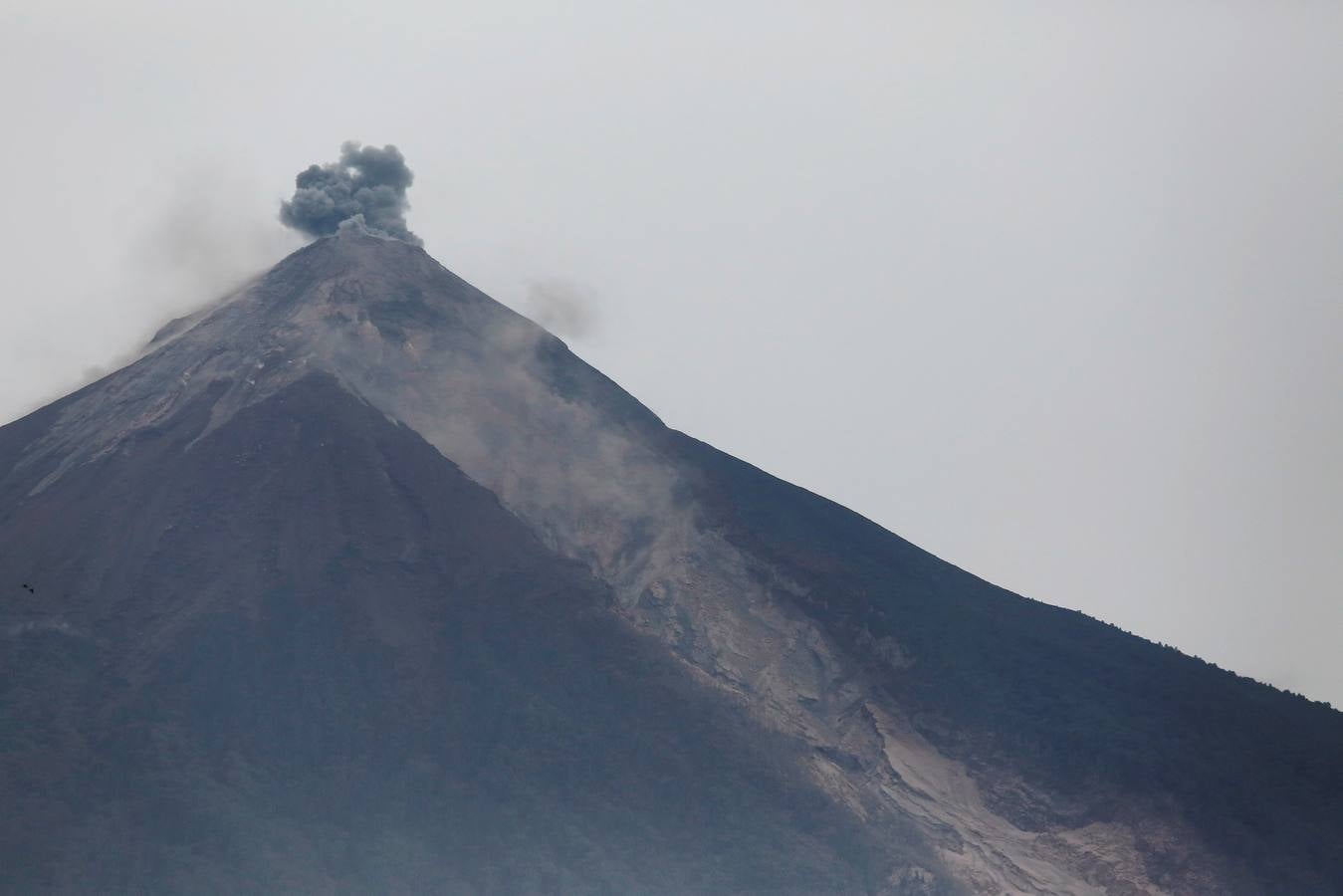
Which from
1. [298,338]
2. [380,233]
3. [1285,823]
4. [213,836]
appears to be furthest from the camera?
[380,233]

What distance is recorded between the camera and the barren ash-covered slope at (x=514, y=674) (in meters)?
67.6

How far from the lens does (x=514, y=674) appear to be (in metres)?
75.4

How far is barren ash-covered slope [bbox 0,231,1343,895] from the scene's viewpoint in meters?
67.6

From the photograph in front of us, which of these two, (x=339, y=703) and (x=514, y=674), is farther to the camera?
(x=514, y=674)

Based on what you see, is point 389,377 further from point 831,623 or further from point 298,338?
point 831,623

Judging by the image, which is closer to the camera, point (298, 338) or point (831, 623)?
point (831, 623)

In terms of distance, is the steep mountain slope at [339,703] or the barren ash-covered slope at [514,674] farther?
the barren ash-covered slope at [514,674]

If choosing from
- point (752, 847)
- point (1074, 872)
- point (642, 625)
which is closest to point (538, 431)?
point (642, 625)

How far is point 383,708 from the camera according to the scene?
72562 millimetres

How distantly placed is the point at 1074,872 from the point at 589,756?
67.8 feet

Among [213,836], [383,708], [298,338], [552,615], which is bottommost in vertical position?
[213,836]

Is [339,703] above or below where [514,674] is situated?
below

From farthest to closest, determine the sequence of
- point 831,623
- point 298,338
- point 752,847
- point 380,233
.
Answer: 1. point 380,233
2. point 298,338
3. point 831,623
4. point 752,847

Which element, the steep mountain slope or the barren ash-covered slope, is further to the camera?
the barren ash-covered slope
